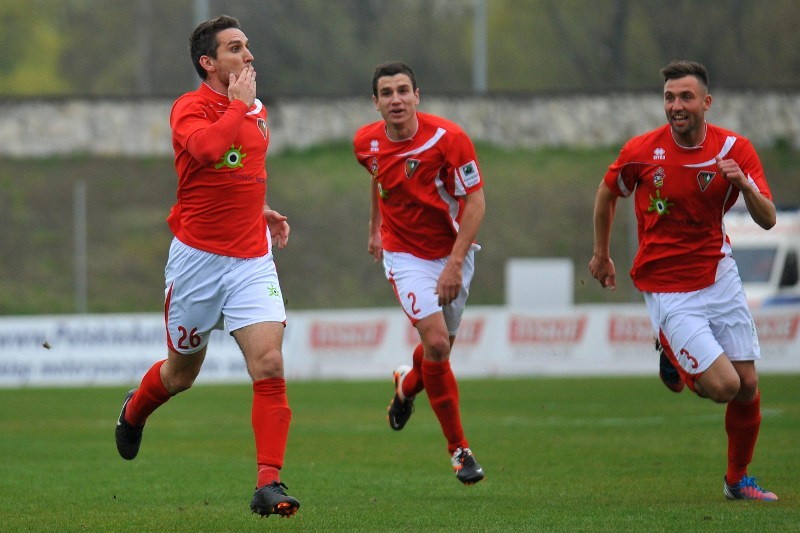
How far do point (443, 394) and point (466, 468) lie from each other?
639 mm

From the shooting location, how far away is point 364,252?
2925 cm

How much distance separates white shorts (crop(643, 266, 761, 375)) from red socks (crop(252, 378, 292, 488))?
2425 mm

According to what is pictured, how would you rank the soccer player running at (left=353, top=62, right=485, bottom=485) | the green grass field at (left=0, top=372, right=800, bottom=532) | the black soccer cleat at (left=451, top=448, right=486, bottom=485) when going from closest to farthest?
the green grass field at (left=0, top=372, right=800, bottom=532)
the black soccer cleat at (left=451, top=448, right=486, bottom=485)
the soccer player running at (left=353, top=62, right=485, bottom=485)

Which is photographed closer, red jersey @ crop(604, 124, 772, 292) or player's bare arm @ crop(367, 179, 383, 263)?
red jersey @ crop(604, 124, 772, 292)

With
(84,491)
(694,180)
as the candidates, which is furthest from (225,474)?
(694,180)

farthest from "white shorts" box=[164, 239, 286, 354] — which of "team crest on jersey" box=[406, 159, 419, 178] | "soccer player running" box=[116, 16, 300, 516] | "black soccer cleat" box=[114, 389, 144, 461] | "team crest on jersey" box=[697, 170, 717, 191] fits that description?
"team crest on jersey" box=[697, 170, 717, 191]

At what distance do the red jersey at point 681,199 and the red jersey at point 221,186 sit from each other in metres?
2.25

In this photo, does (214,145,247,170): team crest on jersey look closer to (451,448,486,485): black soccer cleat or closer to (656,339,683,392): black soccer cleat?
(451,448,486,485): black soccer cleat

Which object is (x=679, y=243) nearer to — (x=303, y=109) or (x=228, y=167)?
(x=228, y=167)

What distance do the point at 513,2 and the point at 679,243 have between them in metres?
26.1

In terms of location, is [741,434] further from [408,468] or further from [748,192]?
[408,468]

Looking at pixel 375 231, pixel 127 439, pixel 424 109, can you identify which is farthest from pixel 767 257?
pixel 127 439

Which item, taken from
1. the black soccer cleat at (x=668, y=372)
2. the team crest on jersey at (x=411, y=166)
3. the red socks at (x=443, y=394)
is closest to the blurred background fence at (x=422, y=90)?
the team crest on jersey at (x=411, y=166)

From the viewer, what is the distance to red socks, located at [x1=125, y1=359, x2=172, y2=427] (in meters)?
7.91
